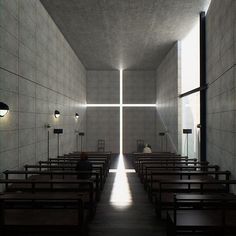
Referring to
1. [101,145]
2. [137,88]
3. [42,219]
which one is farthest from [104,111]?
[42,219]

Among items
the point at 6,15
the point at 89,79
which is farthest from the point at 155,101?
the point at 6,15

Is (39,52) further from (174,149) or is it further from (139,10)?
(174,149)

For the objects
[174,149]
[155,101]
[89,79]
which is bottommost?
[174,149]

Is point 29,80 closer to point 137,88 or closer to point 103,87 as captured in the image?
point 103,87

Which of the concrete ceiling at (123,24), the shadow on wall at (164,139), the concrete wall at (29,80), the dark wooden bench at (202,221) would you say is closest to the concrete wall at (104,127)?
the shadow on wall at (164,139)

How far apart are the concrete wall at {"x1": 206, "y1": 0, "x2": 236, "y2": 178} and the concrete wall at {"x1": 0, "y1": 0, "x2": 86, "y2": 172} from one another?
4.96m

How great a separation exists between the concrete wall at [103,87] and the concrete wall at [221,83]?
40.0ft

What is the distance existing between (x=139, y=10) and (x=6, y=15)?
189 inches

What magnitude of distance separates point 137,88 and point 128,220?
16.5 metres

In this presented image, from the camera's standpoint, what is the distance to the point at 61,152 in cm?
1224

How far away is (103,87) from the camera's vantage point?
21.6 m

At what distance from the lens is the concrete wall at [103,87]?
21531 millimetres

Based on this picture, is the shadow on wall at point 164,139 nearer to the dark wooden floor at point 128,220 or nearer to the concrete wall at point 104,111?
the concrete wall at point 104,111

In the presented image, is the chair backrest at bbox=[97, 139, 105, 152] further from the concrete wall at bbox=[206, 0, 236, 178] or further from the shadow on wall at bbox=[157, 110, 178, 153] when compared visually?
the concrete wall at bbox=[206, 0, 236, 178]
